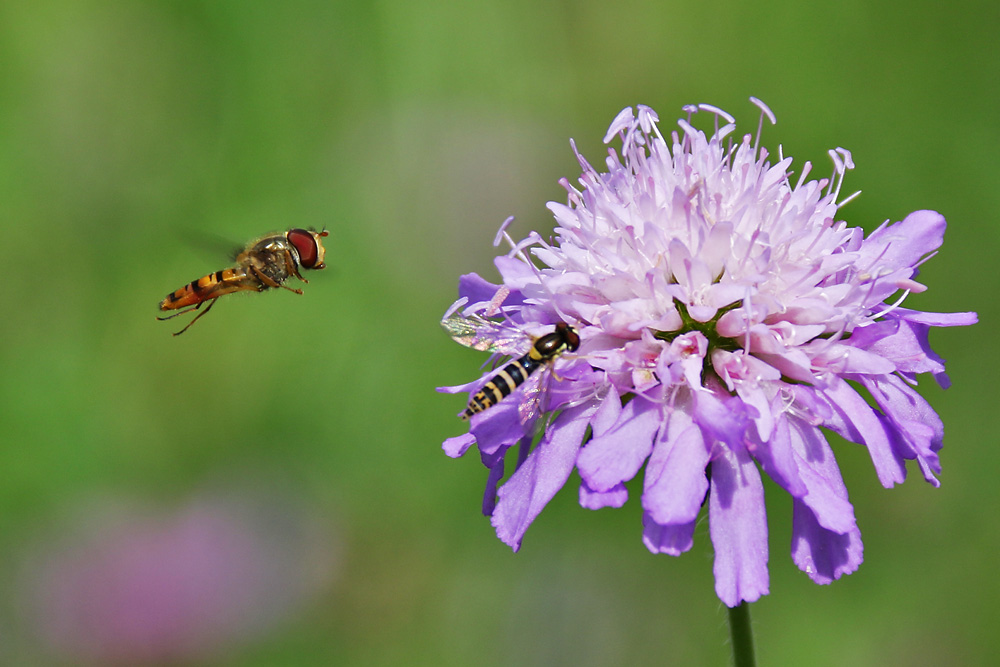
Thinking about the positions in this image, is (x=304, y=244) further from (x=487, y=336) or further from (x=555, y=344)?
(x=555, y=344)

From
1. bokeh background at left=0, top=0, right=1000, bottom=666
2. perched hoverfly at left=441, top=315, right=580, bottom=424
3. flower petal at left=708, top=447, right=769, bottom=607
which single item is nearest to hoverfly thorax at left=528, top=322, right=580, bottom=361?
perched hoverfly at left=441, top=315, right=580, bottom=424

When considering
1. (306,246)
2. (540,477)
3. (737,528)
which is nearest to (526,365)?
(540,477)

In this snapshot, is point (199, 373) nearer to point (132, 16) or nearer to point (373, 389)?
point (373, 389)

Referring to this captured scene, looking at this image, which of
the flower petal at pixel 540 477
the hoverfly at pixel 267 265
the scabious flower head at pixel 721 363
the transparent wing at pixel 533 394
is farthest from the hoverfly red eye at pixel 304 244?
the flower petal at pixel 540 477

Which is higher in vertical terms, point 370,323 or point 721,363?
point 370,323

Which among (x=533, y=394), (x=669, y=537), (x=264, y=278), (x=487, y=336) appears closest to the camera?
(x=669, y=537)

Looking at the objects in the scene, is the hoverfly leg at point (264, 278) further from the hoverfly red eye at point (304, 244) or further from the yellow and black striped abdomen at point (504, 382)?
the yellow and black striped abdomen at point (504, 382)

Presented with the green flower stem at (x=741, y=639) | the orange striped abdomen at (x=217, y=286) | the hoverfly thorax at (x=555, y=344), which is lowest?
the green flower stem at (x=741, y=639)

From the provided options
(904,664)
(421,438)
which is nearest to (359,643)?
(421,438)
